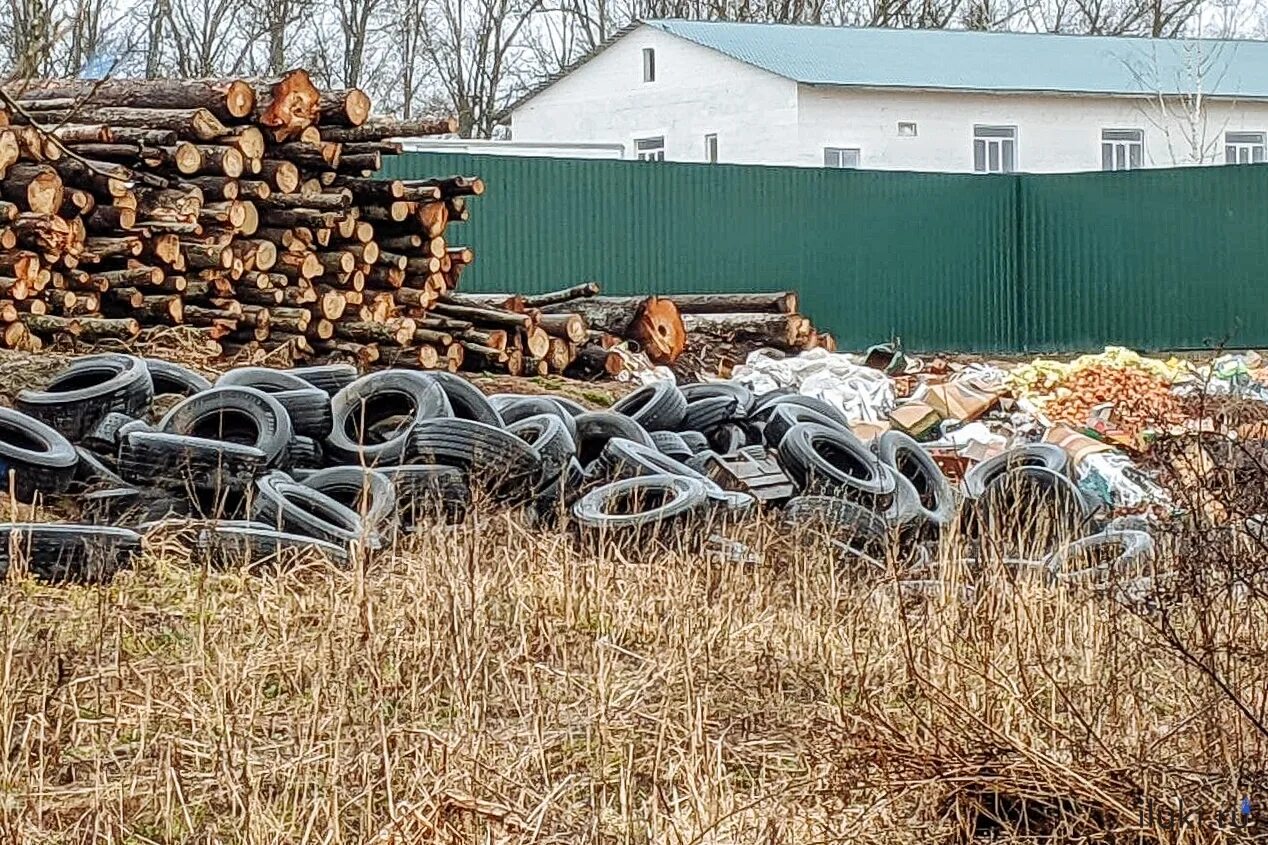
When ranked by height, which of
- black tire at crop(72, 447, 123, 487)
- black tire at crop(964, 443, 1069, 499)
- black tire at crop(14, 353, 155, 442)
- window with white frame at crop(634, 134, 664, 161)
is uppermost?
window with white frame at crop(634, 134, 664, 161)

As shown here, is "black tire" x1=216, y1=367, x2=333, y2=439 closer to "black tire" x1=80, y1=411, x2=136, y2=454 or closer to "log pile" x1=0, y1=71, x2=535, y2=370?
"black tire" x1=80, y1=411, x2=136, y2=454

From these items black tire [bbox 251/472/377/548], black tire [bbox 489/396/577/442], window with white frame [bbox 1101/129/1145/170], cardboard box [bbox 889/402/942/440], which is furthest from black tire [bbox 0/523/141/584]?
window with white frame [bbox 1101/129/1145/170]

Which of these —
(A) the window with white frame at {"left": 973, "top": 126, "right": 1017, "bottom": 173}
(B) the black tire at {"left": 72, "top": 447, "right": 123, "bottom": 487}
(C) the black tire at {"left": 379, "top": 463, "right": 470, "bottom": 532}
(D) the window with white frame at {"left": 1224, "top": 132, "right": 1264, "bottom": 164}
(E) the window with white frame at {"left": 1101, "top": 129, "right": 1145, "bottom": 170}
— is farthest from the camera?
(D) the window with white frame at {"left": 1224, "top": 132, "right": 1264, "bottom": 164}

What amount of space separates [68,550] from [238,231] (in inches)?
260

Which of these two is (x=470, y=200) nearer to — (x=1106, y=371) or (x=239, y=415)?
(x=1106, y=371)

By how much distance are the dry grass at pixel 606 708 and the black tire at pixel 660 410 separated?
3.09 metres

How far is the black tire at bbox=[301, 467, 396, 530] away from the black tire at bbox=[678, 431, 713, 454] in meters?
2.00

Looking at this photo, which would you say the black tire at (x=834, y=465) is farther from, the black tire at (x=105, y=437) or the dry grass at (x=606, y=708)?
the black tire at (x=105, y=437)

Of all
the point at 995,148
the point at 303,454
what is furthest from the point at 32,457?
the point at 995,148

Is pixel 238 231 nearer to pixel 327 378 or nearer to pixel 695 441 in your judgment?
pixel 327 378

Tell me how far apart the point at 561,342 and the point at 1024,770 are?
10.7 metres

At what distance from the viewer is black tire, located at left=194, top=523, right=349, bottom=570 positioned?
6.81 meters

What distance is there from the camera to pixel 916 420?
41.2ft

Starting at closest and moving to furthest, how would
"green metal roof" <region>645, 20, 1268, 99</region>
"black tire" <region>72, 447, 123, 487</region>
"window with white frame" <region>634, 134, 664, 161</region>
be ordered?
"black tire" <region>72, 447, 123, 487</region>
"green metal roof" <region>645, 20, 1268, 99</region>
"window with white frame" <region>634, 134, 664, 161</region>
